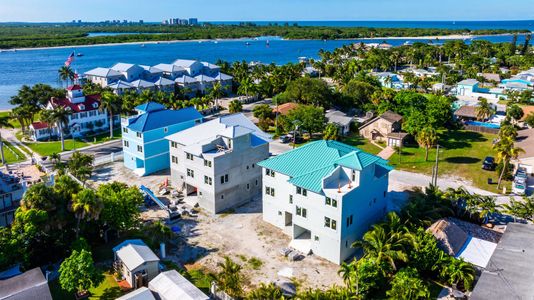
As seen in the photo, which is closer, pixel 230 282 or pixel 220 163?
pixel 230 282

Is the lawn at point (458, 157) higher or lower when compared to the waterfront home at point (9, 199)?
lower

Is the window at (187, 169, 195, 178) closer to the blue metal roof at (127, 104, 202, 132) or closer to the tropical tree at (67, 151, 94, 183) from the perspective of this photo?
the blue metal roof at (127, 104, 202, 132)

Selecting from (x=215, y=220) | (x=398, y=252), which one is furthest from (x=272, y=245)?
(x=398, y=252)

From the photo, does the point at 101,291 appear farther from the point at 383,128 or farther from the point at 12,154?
the point at 383,128

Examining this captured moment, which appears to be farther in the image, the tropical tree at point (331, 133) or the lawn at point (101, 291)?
the tropical tree at point (331, 133)

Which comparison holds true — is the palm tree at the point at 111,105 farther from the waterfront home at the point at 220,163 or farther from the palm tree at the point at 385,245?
the palm tree at the point at 385,245

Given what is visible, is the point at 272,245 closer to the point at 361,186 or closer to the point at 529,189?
the point at 361,186

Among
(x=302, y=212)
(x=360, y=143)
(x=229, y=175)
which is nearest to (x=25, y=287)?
(x=302, y=212)


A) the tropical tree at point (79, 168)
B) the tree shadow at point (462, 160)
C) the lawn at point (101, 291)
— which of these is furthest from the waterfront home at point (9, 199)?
the tree shadow at point (462, 160)
